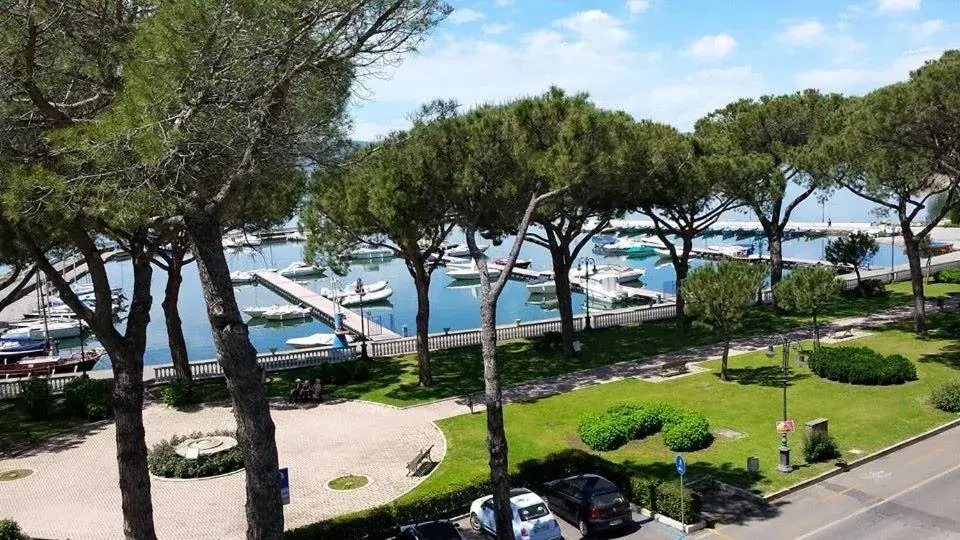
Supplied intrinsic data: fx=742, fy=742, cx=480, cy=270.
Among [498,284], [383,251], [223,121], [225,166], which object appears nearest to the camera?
[223,121]

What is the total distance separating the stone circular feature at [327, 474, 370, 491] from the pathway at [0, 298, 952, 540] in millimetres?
200

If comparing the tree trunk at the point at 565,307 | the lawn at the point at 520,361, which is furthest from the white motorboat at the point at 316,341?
the tree trunk at the point at 565,307

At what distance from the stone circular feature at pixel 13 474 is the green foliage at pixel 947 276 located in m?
49.9

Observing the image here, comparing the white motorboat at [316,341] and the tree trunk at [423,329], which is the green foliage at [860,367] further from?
the white motorboat at [316,341]

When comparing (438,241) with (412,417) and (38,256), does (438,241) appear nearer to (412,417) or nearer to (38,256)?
(412,417)

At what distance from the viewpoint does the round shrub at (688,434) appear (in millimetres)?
20281

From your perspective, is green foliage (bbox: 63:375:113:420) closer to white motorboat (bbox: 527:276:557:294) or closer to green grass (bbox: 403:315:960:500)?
green grass (bbox: 403:315:960:500)

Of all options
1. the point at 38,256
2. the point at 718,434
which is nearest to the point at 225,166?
the point at 38,256

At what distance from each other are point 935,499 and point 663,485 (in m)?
6.15

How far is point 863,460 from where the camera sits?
19.1 meters

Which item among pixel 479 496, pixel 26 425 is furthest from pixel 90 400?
pixel 479 496

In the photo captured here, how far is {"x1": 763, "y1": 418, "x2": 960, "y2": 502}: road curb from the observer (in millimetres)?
17425

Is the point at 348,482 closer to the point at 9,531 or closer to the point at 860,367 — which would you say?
the point at 9,531

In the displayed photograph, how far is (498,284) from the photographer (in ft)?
48.1
